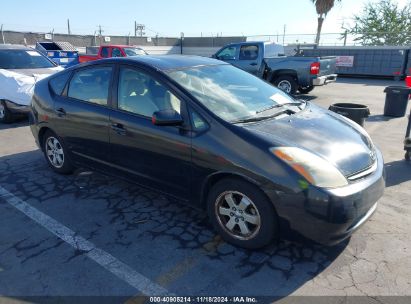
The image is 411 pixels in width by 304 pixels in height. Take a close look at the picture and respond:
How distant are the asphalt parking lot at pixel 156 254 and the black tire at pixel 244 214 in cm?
12

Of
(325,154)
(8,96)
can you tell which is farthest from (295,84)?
(325,154)

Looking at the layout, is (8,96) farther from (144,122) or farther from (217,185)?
(217,185)

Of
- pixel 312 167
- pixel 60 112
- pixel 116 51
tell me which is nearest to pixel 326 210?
pixel 312 167

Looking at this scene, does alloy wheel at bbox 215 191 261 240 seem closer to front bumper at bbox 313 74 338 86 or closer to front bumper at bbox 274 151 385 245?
front bumper at bbox 274 151 385 245

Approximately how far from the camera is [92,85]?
397 centimetres

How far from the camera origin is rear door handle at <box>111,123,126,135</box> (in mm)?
3527

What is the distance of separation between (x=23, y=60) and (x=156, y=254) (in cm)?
739

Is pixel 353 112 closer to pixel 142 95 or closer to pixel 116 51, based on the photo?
pixel 142 95

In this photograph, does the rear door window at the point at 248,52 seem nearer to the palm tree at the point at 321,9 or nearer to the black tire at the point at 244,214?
the black tire at the point at 244,214

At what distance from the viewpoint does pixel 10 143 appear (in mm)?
6195

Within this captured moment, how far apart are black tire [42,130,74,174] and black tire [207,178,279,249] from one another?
2.33m

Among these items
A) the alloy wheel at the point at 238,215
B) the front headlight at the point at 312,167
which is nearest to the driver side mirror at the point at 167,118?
the alloy wheel at the point at 238,215

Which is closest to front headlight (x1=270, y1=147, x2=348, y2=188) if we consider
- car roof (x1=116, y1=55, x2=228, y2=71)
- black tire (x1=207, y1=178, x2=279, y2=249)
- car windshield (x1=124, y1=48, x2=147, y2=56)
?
black tire (x1=207, y1=178, x2=279, y2=249)

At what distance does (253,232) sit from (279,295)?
0.56 m
